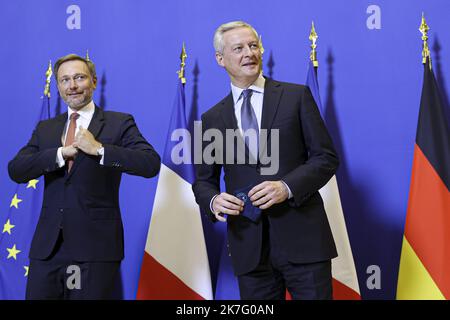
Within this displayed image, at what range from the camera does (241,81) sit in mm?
2174

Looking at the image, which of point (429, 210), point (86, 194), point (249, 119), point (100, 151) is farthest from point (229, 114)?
point (429, 210)

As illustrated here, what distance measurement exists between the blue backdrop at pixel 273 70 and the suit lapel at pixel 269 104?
3.93ft

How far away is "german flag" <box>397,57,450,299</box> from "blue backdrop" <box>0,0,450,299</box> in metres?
0.19

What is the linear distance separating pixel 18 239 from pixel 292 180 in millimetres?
2088

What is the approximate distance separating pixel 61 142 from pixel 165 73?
1234 millimetres

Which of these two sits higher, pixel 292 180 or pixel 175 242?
pixel 292 180

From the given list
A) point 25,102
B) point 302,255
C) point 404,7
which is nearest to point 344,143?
point 404,7

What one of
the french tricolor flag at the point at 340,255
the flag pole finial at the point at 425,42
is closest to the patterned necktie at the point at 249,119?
the french tricolor flag at the point at 340,255

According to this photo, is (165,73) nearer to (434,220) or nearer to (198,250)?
(198,250)

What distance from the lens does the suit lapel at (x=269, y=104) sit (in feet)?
6.64

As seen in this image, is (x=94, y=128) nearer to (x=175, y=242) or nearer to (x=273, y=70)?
(x=175, y=242)

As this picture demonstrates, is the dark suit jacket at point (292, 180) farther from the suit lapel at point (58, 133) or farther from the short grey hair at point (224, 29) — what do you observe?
the suit lapel at point (58, 133)

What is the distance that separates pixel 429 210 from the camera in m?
2.91
